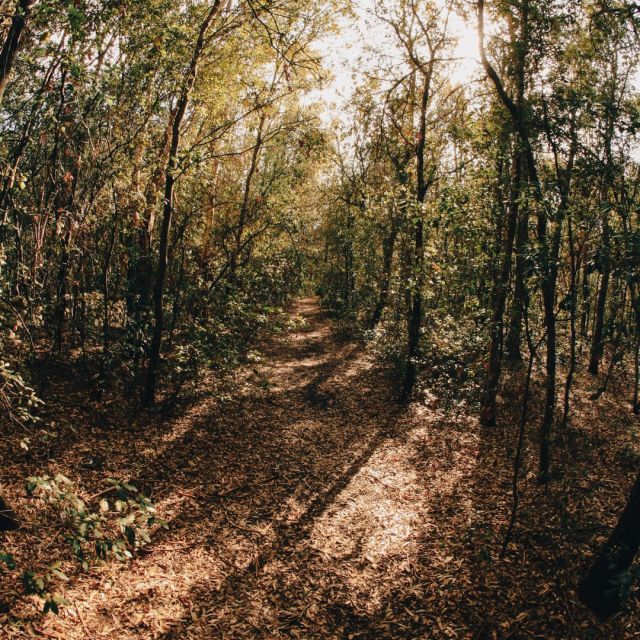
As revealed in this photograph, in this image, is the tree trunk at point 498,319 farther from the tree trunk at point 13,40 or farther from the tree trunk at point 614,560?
the tree trunk at point 13,40

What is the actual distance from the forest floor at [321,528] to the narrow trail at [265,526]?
1.0 inches

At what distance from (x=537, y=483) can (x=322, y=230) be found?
86.4 feet

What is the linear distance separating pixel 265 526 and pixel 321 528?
35.4 inches

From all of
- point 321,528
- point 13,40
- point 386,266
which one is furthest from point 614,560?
point 386,266

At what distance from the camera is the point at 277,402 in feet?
38.4

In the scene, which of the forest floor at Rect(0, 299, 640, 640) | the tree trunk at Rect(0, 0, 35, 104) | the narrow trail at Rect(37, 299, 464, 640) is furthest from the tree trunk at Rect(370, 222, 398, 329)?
the tree trunk at Rect(0, 0, 35, 104)

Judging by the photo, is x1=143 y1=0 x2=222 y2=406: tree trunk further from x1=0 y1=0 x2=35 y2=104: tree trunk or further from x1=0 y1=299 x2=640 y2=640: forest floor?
x1=0 y1=0 x2=35 y2=104: tree trunk

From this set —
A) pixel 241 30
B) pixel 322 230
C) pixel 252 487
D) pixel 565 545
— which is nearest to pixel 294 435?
pixel 252 487

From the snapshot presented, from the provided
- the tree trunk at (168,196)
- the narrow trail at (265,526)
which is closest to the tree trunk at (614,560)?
the narrow trail at (265,526)

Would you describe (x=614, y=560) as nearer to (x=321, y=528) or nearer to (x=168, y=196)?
(x=321, y=528)

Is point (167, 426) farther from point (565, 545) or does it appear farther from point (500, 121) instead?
point (500, 121)

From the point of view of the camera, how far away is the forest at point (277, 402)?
488cm

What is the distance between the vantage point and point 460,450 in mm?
9773

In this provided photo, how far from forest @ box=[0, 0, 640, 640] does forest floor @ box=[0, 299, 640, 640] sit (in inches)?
1.6
